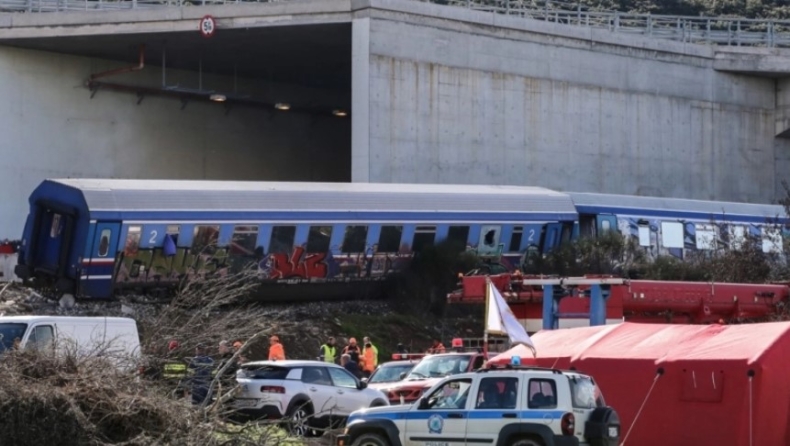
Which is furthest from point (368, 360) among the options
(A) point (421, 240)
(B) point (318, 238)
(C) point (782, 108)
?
(C) point (782, 108)

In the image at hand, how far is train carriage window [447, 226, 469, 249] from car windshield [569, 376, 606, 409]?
19.4 metres

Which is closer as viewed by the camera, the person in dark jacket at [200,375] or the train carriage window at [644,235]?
the person in dark jacket at [200,375]

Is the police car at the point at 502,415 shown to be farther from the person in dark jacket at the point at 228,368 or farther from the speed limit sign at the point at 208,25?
the speed limit sign at the point at 208,25

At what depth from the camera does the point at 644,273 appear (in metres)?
34.9

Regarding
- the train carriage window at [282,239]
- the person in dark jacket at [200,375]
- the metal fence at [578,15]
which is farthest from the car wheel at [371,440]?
the metal fence at [578,15]

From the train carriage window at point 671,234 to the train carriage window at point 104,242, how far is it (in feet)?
51.6

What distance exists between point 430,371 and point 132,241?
11.1 m

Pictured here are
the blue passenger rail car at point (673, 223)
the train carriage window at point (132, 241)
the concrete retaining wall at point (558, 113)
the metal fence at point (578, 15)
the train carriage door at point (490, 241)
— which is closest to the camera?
the train carriage window at point (132, 241)

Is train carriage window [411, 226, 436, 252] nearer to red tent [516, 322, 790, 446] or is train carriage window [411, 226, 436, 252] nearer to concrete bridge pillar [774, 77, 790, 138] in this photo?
red tent [516, 322, 790, 446]

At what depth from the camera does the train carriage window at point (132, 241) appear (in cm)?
3080

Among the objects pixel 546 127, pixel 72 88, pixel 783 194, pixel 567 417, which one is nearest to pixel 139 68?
pixel 72 88

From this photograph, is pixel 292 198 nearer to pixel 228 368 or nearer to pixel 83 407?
pixel 228 368

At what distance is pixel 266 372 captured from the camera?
811 inches

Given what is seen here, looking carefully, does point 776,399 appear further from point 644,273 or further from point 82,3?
point 82,3
